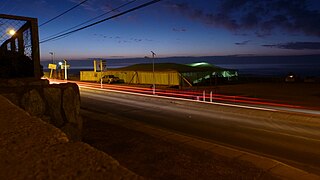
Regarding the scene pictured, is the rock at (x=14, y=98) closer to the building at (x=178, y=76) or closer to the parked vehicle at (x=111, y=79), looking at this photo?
the building at (x=178, y=76)

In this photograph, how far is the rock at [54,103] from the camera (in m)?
6.88

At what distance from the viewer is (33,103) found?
663cm

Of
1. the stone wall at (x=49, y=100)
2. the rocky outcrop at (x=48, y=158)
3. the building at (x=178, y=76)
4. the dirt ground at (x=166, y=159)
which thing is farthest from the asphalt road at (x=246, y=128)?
the building at (x=178, y=76)

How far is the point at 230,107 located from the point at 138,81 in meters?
29.2

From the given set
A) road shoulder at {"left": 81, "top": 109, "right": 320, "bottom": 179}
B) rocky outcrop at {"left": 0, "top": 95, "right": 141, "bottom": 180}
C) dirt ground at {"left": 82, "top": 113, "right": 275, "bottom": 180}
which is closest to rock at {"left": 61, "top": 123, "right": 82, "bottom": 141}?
dirt ground at {"left": 82, "top": 113, "right": 275, "bottom": 180}

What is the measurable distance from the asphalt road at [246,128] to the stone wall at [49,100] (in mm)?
5515

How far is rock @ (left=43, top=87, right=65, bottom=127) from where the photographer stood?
6.88 metres

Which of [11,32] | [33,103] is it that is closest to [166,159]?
[33,103]

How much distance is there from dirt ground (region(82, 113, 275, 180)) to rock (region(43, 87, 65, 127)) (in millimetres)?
1841

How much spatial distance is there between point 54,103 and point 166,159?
309 cm

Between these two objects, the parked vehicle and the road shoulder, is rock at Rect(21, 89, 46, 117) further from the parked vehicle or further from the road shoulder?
the parked vehicle

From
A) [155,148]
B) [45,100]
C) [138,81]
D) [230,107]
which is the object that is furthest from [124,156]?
[138,81]

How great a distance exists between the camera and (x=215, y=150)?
8.51 meters

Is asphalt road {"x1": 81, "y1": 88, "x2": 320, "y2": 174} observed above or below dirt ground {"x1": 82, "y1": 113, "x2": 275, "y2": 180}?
below
